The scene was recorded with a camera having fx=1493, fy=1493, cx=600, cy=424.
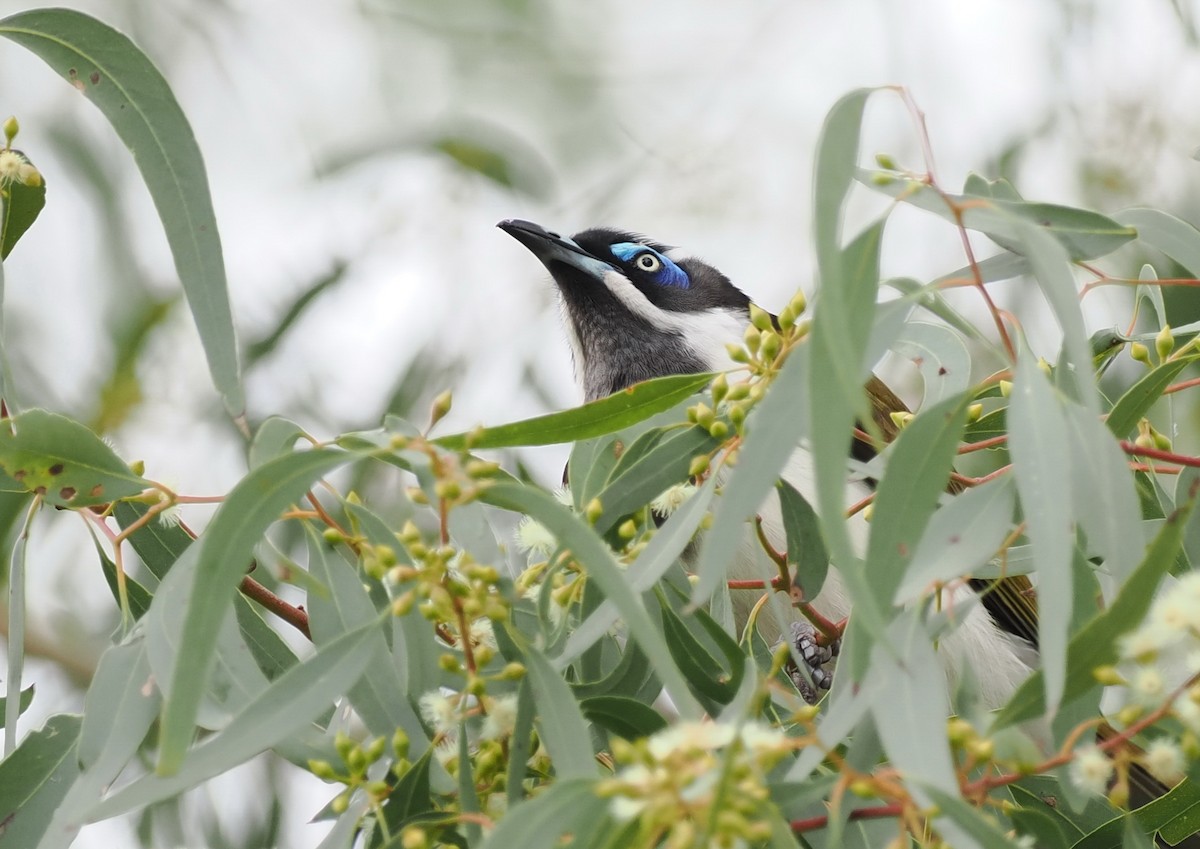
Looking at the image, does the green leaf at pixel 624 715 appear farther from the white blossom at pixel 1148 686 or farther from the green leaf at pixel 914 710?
the white blossom at pixel 1148 686

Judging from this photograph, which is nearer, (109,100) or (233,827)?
(109,100)

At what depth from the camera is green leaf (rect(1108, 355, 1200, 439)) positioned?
1.80 metres

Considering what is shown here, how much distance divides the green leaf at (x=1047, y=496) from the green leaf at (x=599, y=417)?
53 cm

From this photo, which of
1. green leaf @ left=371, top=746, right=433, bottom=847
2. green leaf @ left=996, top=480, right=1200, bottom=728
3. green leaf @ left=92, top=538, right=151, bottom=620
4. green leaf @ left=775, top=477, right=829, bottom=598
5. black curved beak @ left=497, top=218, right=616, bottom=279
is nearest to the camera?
green leaf @ left=996, top=480, right=1200, bottom=728

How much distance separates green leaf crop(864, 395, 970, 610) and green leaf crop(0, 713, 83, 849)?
1015 mm

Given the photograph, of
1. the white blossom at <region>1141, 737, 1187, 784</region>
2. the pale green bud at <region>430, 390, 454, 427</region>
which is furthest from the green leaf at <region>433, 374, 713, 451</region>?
the white blossom at <region>1141, 737, 1187, 784</region>

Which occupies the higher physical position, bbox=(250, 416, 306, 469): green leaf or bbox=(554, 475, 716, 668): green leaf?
bbox=(250, 416, 306, 469): green leaf

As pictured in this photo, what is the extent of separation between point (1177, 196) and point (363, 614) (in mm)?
3572

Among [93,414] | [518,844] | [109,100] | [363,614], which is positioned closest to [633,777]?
[518,844]

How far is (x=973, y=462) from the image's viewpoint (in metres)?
3.76

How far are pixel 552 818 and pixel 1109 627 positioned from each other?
528 millimetres

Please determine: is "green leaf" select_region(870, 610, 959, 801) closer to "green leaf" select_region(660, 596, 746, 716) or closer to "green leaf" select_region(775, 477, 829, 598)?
"green leaf" select_region(660, 596, 746, 716)

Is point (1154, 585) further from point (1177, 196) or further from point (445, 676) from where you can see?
point (1177, 196)

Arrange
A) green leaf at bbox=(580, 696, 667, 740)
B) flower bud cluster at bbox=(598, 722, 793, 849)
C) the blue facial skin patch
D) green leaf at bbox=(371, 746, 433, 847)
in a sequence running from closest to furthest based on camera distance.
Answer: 1. flower bud cluster at bbox=(598, 722, 793, 849)
2. green leaf at bbox=(371, 746, 433, 847)
3. green leaf at bbox=(580, 696, 667, 740)
4. the blue facial skin patch
